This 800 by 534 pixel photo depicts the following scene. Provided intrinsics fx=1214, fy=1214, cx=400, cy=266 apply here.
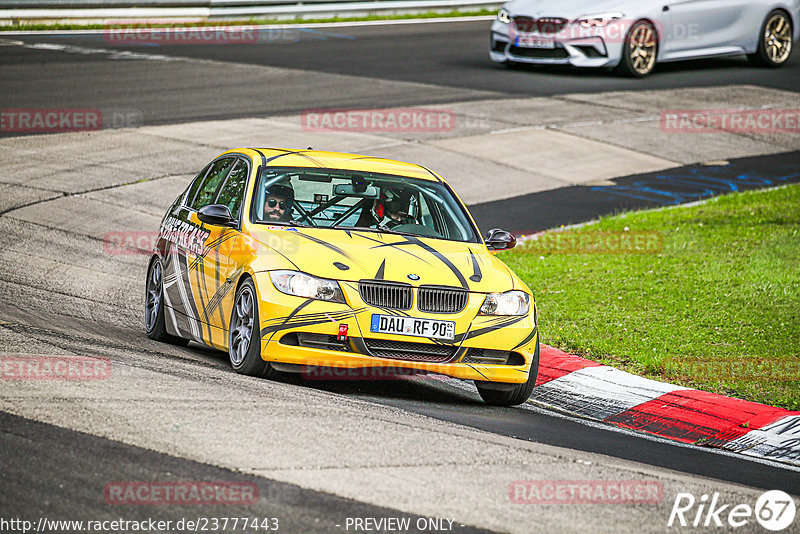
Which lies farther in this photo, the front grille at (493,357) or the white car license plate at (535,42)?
the white car license plate at (535,42)

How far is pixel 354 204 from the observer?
9.10m

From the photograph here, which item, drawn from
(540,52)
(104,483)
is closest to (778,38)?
(540,52)

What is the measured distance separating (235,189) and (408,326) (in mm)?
2173

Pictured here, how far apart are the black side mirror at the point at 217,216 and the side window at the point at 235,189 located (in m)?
0.15

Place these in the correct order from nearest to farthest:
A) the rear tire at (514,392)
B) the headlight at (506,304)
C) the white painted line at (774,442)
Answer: the white painted line at (774,442)
the headlight at (506,304)
the rear tire at (514,392)

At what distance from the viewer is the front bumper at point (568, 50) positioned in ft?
75.6

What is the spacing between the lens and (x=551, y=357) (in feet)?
32.3

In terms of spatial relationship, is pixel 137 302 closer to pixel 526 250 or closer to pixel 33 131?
pixel 526 250

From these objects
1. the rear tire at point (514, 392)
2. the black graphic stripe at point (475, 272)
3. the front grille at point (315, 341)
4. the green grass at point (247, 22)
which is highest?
the green grass at point (247, 22)

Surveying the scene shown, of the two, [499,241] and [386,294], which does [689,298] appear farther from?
[386,294]

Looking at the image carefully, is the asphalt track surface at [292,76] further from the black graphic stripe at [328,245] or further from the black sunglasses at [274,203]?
the black graphic stripe at [328,245]

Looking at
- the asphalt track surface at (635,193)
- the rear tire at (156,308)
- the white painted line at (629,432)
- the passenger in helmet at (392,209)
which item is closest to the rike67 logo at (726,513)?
the white painted line at (629,432)

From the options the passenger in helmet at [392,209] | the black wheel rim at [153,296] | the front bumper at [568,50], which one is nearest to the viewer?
the passenger in helmet at [392,209]

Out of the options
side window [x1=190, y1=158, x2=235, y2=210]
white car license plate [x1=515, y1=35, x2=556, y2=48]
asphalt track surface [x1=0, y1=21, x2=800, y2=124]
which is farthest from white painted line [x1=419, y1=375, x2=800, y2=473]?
white car license plate [x1=515, y1=35, x2=556, y2=48]
